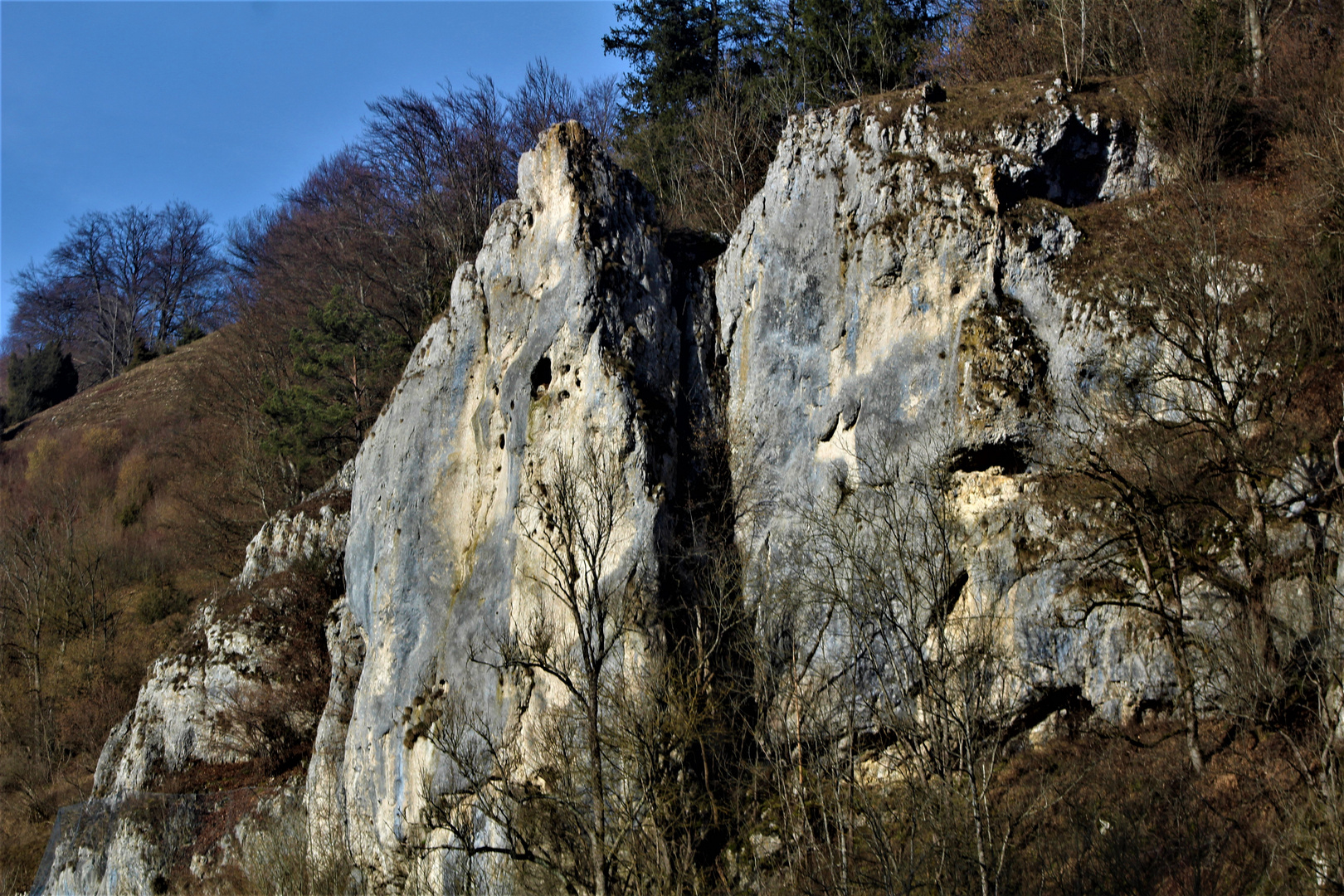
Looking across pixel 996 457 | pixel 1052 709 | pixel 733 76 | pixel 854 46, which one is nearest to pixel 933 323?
pixel 996 457

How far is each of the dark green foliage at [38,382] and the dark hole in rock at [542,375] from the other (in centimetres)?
4521

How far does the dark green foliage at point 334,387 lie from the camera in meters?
27.9

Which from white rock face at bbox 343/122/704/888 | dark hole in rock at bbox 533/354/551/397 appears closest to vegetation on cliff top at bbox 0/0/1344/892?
white rock face at bbox 343/122/704/888

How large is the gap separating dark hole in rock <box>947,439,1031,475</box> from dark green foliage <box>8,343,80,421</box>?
52469mm

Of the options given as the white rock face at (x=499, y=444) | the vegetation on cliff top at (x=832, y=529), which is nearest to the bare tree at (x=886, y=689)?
the vegetation on cliff top at (x=832, y=529)

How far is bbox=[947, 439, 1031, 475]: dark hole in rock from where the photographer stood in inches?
660

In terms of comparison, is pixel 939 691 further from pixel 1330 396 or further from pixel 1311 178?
pixel 1311 178

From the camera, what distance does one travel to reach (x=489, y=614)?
18.8 m

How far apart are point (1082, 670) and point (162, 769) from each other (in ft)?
65.2

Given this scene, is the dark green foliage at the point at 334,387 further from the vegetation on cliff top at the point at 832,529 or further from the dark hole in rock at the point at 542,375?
the dark hole in rock at the point at 542,375

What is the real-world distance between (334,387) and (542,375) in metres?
11.3

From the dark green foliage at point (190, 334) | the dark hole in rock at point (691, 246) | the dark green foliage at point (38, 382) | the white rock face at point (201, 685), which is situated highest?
the dark green foliage at point (190, 334)

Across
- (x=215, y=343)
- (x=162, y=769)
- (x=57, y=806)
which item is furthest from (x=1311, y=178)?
(x=215, y=343)

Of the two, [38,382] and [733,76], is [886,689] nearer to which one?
[733,76]
